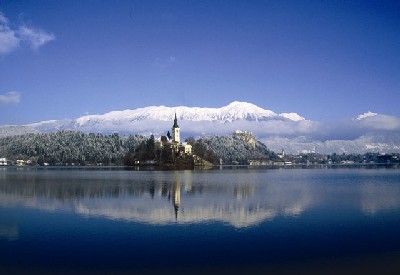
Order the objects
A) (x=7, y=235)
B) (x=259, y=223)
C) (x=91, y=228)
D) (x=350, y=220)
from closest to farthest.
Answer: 1. (x=7, y=235)
2. (x=91, y=228)
3. (x=259, y=223)
4. (x=350, y=220)

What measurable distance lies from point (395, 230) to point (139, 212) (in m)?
18.5

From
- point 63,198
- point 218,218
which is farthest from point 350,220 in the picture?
point 63,198

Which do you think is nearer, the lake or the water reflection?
the lake

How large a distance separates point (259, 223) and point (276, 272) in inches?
427

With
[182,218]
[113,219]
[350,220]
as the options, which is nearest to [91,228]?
[113,219]

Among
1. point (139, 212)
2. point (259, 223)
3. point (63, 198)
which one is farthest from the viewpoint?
point (63, 198)

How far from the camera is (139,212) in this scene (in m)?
32.5

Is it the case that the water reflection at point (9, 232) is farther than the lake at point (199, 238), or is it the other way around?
the water reflection at point (9, 232)

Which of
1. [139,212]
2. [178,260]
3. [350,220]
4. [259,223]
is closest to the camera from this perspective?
[178,260]

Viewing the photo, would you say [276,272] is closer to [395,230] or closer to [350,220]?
[395,230]

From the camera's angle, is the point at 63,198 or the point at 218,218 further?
the point at 63,198

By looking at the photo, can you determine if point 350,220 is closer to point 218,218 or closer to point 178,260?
point 218,218

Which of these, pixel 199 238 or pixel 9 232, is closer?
pixel 199 238

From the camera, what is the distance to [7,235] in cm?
2369
